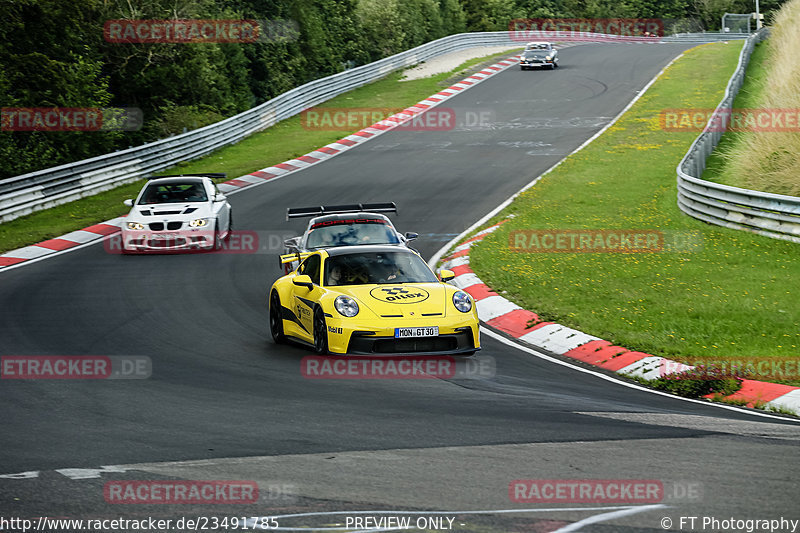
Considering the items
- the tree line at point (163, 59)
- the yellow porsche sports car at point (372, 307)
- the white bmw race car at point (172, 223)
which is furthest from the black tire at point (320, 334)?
the tree line at point (163, 59)

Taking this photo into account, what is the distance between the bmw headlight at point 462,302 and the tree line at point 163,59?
2019cm

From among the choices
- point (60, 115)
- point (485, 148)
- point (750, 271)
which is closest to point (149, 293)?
point (750, 271)

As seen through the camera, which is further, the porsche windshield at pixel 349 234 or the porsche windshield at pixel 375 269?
the porsche windshield at pixel 349 234

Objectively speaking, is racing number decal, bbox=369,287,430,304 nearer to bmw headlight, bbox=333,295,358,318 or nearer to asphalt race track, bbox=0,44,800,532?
bmw headlight, bbox=333,295,358,318

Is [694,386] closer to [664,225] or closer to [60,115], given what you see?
[664,225]

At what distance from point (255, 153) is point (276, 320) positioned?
72.2 feet

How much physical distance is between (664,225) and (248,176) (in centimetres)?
1413

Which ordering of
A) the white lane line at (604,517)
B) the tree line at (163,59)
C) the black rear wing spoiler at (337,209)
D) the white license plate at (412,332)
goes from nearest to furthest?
the white lane line at (604,517), the white license plate at (412,332), the black rear wing spoiler at (337,209), the tree line at (163,59)

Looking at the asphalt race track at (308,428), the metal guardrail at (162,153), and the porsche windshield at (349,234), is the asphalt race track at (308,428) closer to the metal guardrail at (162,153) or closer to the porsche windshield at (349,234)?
the porsche windshield at (349,234)

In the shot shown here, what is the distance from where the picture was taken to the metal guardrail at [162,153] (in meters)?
24.8

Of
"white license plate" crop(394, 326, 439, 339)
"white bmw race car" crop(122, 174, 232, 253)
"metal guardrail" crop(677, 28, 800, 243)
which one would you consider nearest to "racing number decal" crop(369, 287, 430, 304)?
"white license plate" crop(394, 326, 439, 339)

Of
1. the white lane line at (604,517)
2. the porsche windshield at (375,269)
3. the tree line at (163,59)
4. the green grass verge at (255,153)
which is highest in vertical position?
the tree line at (163,59)

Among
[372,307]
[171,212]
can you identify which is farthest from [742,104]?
[372,307]

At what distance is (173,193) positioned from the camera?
20.3m
